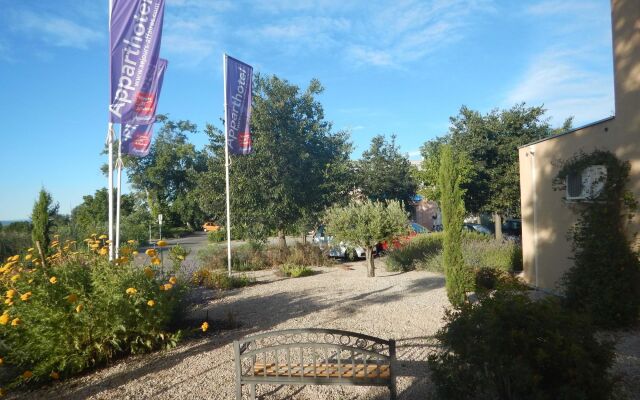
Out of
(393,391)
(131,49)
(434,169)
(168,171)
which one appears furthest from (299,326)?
(168,171)

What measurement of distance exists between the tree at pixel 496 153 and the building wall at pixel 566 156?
9074mm

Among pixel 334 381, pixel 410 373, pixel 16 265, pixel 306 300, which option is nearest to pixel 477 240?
pixel 306 300

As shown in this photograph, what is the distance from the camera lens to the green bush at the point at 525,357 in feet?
9.17

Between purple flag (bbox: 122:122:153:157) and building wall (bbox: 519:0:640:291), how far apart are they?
818cm

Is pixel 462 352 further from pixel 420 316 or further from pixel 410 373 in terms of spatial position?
pixel 420 316

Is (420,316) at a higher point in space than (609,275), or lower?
lower

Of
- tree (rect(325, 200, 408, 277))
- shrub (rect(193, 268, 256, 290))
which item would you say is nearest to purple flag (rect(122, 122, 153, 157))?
shrub (rect(193, 268, 256, 290))

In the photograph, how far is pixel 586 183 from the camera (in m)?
6.73

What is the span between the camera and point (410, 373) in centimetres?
457

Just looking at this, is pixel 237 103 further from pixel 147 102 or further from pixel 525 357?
pixel 525 357

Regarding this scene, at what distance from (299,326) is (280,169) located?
957cm

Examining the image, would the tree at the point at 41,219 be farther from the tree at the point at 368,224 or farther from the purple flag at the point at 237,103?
the tree at the point at 368,224

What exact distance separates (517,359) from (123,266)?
445 cm

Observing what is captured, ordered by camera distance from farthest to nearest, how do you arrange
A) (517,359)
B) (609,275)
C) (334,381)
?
(609,275)
(334,381)
(517,359)
